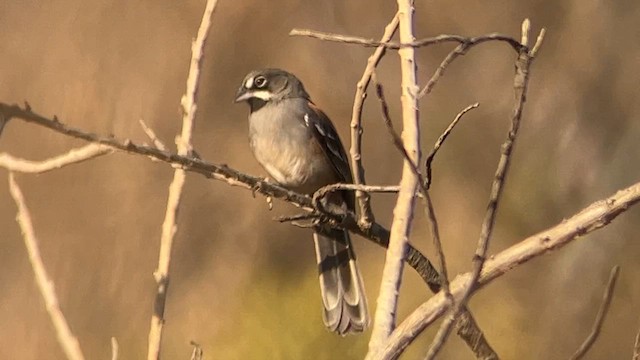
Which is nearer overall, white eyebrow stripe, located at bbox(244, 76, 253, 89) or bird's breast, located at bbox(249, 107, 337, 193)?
bird's breast, located at bbox(249, 107, 337, 193)

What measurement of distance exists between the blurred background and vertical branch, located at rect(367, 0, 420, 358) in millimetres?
2007

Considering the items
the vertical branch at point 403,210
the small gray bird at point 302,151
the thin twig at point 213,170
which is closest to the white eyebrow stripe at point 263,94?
the small gray bird at point 302,151

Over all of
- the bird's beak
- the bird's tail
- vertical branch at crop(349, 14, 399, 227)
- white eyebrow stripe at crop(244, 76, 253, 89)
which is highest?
white eyebrow stripe at crop(244, 76, 253, 89)

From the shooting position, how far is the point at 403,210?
123 cm

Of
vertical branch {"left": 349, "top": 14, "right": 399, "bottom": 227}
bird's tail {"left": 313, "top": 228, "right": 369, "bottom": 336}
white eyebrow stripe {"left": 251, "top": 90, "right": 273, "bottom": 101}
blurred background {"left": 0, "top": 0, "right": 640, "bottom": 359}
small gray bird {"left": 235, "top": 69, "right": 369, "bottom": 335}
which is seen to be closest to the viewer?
vertical branch {"left": 349, "top": 14, "right": 399, "bottom": 227}

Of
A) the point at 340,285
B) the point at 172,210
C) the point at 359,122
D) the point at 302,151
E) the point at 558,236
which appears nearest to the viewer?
the point at 558,236

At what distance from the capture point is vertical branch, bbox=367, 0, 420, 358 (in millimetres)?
1156

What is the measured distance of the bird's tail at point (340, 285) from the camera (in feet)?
7.42

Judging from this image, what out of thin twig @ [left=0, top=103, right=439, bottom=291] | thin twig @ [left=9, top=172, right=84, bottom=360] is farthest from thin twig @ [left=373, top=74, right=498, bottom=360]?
thin twig @ [left=9, top=172, right=84, bottom=360]

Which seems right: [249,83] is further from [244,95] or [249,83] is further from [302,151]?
[302,151]

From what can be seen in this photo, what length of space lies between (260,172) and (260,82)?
2.12 feet

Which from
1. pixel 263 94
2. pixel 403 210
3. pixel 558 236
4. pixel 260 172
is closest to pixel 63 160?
pixel 403 210

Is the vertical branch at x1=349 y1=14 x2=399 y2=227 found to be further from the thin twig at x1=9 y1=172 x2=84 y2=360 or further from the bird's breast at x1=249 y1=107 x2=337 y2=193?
the bird's breast at x1=249 y1=107 x2=337 y2=193

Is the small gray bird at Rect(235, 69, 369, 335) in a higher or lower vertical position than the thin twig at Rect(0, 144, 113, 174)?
higher
